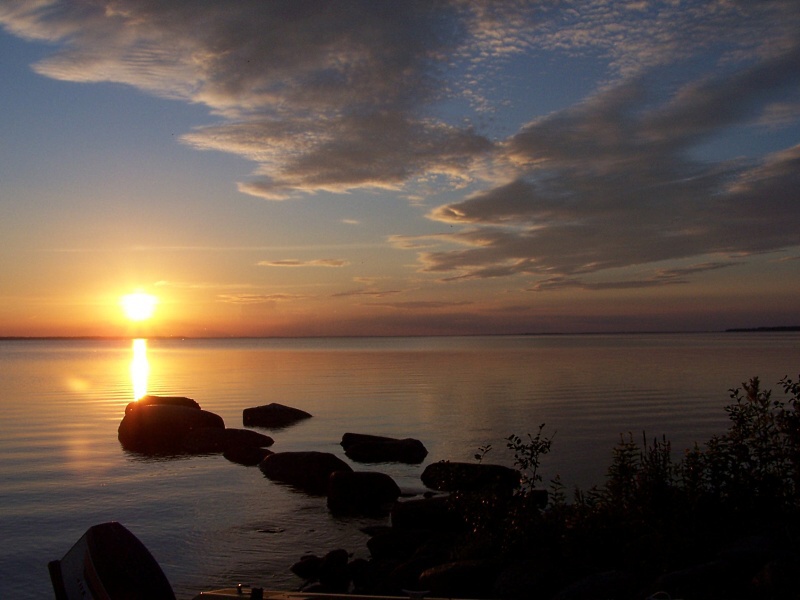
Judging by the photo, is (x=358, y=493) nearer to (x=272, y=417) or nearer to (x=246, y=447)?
(x=246, y=447)

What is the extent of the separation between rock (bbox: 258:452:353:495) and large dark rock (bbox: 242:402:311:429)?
12.2 meters

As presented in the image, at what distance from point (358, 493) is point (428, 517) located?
365cm

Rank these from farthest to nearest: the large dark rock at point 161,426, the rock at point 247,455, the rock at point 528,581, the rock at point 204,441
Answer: the large dark rock at point 161,426 < the rock at point 204,441 < the rock at point 247,455 < the rock at point 528,581

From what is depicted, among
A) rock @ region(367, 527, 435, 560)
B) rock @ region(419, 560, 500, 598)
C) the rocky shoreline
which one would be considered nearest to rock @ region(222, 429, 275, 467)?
the rocky shoreline

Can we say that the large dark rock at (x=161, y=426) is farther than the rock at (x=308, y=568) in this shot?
Yes

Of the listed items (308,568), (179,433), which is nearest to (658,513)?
(308,568)

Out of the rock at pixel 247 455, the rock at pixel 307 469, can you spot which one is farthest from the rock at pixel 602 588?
the rock at pixel 247 455

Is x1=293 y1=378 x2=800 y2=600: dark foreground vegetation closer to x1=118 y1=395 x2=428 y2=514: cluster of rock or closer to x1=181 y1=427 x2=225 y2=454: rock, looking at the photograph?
x1=118 y1=395 x2=428 y2=514: cluster of rock

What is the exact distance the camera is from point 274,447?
29.0 metres

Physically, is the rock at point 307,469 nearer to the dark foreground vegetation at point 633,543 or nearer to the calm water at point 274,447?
the calm water at point 274,447

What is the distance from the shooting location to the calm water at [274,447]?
594 inches

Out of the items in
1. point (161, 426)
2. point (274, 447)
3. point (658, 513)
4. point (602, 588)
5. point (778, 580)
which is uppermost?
point (658, 513)

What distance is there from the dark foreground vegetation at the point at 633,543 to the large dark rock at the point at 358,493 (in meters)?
4.49

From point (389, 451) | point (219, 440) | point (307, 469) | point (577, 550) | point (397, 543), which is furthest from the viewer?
A: point (219, 440)
